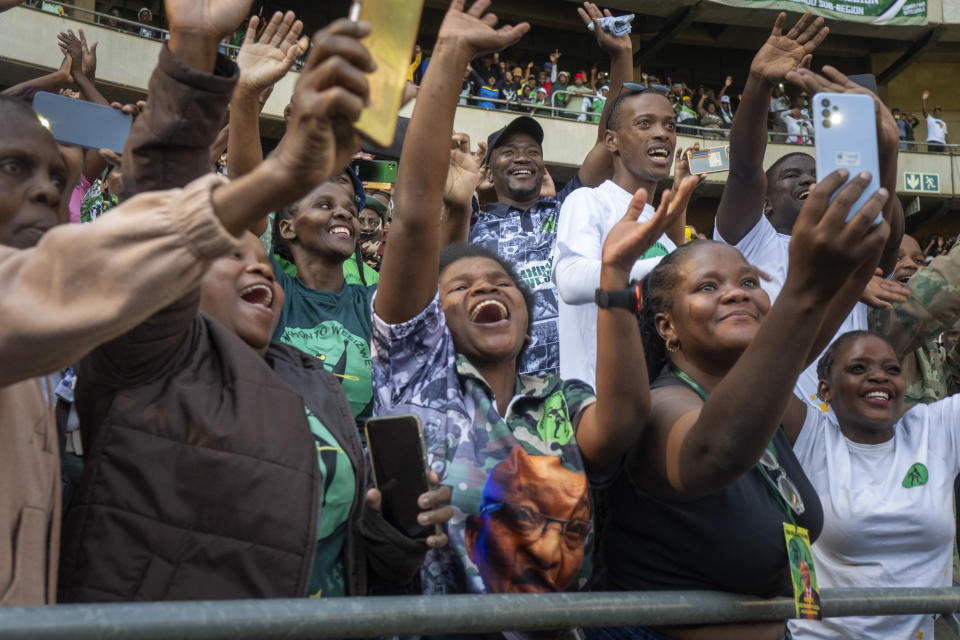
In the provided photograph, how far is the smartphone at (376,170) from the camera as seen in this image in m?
3.63

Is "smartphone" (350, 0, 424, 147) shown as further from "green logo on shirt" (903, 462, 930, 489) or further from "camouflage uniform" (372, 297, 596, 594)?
"green logo on shirt" (903, 462, 930, 489)

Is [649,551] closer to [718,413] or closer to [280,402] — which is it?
[718,413]

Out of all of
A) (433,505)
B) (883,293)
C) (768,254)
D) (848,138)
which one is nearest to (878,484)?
(883,293)

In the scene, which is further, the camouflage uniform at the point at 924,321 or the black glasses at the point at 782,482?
the camouflage uniform at the point at 924,321

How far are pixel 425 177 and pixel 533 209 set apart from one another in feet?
5.64

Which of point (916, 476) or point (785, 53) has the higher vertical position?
point (785, 53)

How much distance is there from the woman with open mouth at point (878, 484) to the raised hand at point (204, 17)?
6.17ft

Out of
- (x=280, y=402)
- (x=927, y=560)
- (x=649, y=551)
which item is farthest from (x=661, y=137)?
(x=280, y=402)

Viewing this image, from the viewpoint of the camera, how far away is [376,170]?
144 inches

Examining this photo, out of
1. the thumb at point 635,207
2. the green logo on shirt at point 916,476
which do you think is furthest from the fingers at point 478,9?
the green logo on shirt at point 916,476

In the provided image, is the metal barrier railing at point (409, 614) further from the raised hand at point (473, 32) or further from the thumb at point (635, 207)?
the raised hand at point (473, 32)

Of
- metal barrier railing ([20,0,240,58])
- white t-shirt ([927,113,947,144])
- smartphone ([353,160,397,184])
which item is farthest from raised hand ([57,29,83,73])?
white t-shirt ([927,113,947,144])

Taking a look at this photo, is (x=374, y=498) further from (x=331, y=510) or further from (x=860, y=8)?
(x=860, y=8)

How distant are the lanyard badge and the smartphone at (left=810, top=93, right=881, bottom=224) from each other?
0.65 metres
